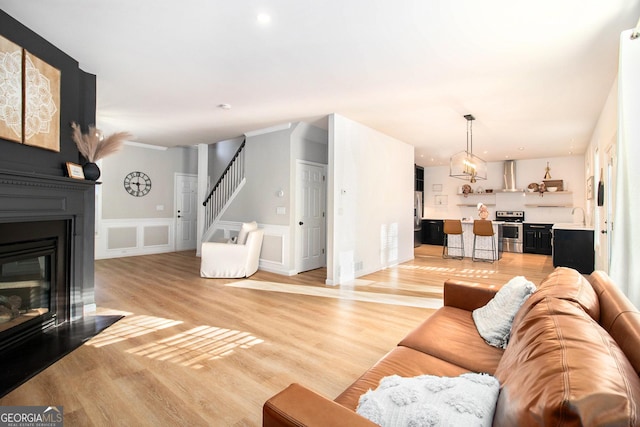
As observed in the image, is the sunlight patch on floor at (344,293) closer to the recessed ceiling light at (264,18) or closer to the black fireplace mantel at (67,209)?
the black fireplace mantel at (67,209)

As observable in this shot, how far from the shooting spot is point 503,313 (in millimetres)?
1927

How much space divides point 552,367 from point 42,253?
3.73 m

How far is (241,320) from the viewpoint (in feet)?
11.0

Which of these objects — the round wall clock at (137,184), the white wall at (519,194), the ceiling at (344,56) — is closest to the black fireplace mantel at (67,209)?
the ceiling at (344,56)

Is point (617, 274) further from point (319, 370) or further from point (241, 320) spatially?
point (241, 320)

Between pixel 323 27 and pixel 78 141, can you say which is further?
pixel 78 141

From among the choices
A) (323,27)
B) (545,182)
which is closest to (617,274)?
(323,27)

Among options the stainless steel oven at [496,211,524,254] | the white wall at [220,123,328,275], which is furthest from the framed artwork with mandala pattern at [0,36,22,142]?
the stainless steel oven at [496,211,524,254]

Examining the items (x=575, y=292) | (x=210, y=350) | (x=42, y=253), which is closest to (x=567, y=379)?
(x=575, y=292)

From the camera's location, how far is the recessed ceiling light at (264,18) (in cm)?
234

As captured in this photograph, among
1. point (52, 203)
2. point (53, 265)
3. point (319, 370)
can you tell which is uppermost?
point (52, 203)

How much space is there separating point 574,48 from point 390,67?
1.59 metres

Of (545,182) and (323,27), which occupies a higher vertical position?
(323,27)

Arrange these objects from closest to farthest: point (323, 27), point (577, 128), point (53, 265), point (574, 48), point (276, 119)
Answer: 1. point (323, 27)
2. point (574, 48)
3. point (53, 265)
4. point (276, 119)
5. point (577, 128)
